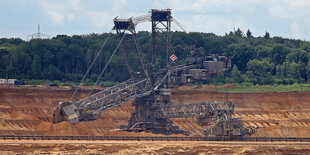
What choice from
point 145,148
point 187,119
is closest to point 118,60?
point 187,119

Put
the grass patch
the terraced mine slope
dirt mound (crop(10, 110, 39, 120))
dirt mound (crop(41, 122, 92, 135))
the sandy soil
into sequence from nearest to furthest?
the sandy soil < dirt mound (crop(41, 122, 92, 135)) < dirt mound (crop(10, 110, 39, 120)) < the terraced mine slope < the grass patch

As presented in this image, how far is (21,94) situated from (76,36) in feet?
179

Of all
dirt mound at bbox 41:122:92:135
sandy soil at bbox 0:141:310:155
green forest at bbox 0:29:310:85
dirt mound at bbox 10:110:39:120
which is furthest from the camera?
green forest at bbox 0:29:310:85

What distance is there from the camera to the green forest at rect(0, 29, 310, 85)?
527 feet

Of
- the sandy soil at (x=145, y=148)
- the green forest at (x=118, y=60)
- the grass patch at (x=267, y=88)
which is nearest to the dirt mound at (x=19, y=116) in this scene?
the sandy soil at (x=145, y=148)

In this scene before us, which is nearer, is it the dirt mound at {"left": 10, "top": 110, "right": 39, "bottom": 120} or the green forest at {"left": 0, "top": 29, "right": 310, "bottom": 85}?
the dirt mound at {"left": 10, "top": 110, "right": 39, "bottom": 120}

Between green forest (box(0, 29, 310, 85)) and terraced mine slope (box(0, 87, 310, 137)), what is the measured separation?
18.1 meters

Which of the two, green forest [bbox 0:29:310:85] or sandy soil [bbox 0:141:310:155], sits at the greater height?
green forest [bbox 0:29:310:85]

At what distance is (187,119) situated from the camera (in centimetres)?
13762

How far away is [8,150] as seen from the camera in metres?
87.9

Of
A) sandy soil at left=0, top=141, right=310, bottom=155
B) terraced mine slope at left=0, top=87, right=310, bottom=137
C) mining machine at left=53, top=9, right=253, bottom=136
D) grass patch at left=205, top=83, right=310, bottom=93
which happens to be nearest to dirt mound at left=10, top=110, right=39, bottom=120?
terraced mine slope at left=0, top=87, right=310, bottom=137

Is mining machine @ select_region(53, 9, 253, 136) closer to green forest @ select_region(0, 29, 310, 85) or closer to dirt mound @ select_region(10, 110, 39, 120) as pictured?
dirt mound @ select_region(10, 110, 39, 120)

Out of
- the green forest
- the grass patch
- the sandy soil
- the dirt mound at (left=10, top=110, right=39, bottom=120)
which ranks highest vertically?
the green forest

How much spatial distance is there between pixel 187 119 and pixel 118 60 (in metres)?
30.7
